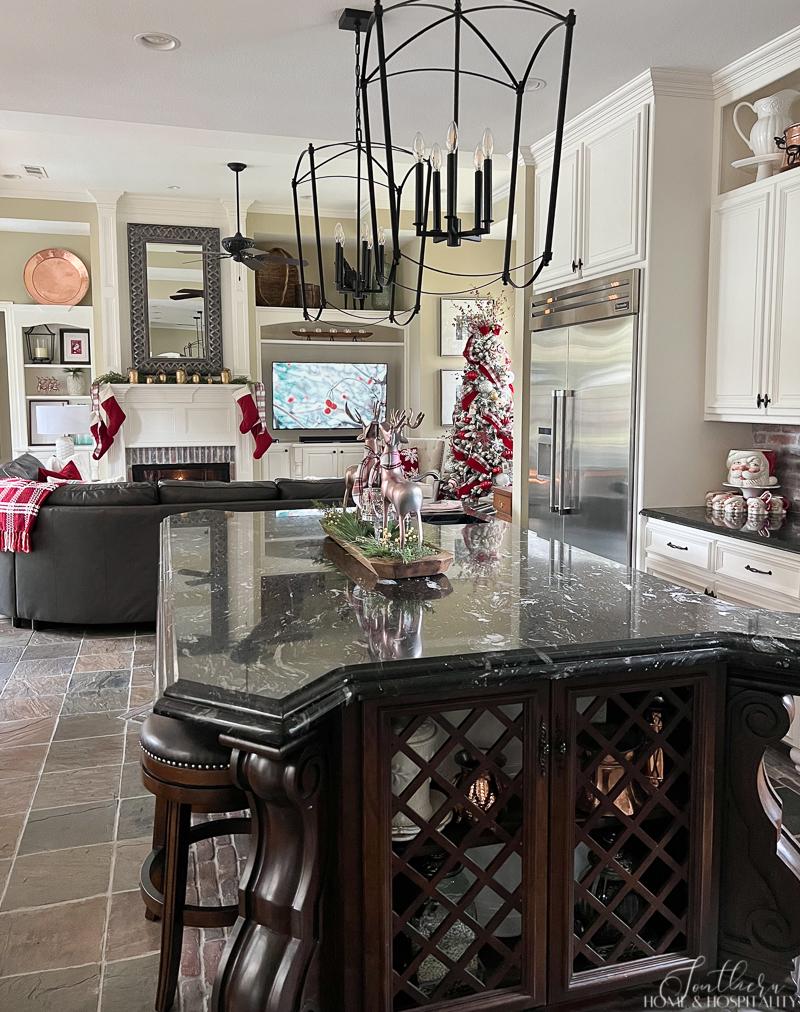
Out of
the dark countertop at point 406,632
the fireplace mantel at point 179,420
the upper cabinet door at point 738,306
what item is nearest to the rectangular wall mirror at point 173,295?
the fireplace mantel at point 179,420

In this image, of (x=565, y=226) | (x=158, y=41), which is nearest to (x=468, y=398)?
(x=565, y=226)

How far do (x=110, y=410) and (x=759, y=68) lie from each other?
21.7 feet

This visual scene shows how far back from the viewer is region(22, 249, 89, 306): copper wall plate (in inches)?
348

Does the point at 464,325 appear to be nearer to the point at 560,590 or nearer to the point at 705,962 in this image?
the point at 560,590

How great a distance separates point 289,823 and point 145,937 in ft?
3.12

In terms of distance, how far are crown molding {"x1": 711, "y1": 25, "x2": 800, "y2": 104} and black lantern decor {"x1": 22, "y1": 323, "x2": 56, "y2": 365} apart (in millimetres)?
7373

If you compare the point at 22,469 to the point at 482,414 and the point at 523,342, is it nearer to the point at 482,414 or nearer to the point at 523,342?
the point at 523,342

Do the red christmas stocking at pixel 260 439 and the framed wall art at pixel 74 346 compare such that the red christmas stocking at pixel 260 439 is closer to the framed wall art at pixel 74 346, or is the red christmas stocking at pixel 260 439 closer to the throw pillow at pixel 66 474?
the framed wall art at pixel 74 346

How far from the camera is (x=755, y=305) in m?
3.59

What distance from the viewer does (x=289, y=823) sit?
1.49 metres

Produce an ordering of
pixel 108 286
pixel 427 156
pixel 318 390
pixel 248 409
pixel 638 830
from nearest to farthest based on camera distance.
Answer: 1. pixel 638 830
2. pixel 427 156
3. pixel 108 286
4. pixel 248 409
5. pixel 318 390

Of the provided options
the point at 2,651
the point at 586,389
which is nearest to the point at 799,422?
the point at 586,389

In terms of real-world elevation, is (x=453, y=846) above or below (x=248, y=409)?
below

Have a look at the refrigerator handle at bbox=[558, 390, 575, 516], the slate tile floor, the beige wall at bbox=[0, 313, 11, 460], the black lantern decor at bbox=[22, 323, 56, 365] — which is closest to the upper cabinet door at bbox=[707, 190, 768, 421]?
the refrigerator handle at bbox=[558, 390, 575, 516]
